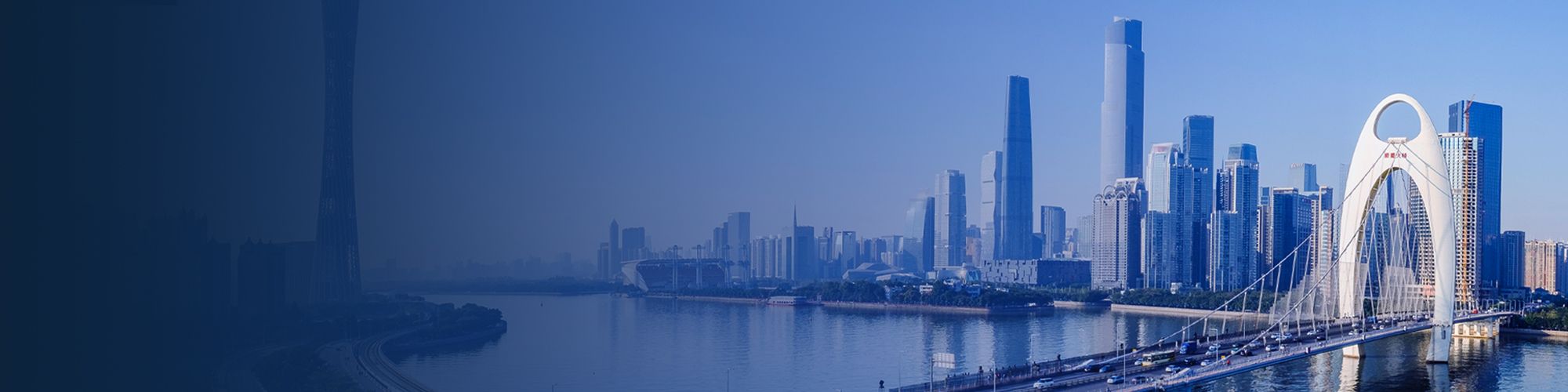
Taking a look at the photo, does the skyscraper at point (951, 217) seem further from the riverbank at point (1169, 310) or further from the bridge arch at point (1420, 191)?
the bridge arch at point (1420, 191)

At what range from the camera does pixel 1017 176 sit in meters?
47.7

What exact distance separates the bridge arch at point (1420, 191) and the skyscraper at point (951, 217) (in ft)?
107

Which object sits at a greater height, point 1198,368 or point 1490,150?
point 1490,150

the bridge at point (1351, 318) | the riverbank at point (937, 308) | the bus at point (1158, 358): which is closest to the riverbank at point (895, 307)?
the riverbank at point (937, 308)

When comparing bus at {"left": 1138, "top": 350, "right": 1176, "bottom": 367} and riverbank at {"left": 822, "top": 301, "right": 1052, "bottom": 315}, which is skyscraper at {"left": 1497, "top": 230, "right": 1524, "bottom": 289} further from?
bus at {"left": 1138, "top": 350, "right": 1176, "bottom": 367}

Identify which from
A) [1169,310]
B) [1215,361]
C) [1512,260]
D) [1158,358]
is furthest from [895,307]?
[1215,361]

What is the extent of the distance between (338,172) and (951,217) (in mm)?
38309

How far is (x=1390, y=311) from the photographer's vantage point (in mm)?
14500

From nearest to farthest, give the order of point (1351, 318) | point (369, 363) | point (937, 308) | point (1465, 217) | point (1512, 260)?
point (369, 363)
point (1351, 318)
point (1465, 217)
point (937, 308)
point (1512, 260)

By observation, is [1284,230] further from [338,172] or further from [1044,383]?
[338,172]

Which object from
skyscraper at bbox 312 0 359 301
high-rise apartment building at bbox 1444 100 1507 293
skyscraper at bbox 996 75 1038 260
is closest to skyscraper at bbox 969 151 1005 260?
skyscraper at bbox 996 75 1038 260

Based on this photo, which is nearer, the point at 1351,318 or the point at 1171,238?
the point at 1351,318

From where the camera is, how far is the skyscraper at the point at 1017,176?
4747 centimetres

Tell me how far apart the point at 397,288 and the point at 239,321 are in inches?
56.4
